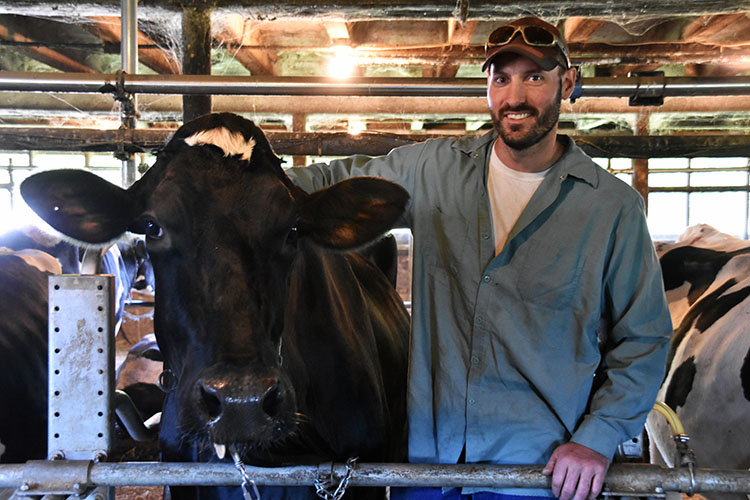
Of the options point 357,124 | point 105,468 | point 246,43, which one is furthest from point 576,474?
point 357,124

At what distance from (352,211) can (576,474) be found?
103cm

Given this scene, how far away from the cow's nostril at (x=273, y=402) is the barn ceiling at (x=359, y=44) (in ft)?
5.11

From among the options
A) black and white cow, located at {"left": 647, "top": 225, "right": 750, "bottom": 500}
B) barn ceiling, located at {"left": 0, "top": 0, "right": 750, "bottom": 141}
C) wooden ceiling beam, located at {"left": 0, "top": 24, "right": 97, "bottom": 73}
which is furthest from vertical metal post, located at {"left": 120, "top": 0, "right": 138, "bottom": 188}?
wooden ceiling beam, located at {"left": 0, "top": 24, "right": 97, "bottom": 73}

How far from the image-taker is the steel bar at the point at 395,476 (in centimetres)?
151

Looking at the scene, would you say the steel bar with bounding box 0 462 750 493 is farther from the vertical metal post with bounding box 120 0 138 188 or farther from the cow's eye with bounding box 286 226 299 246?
the vertical metal post with bounding box 120 0 138 188

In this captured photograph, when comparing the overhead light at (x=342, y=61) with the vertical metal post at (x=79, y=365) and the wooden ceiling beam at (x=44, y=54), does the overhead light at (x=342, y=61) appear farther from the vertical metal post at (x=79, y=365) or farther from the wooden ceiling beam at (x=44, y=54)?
the vertical metal post at (x=79, y=365)

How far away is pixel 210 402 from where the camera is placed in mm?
1507

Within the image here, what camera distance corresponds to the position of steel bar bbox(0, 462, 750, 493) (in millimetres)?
1515

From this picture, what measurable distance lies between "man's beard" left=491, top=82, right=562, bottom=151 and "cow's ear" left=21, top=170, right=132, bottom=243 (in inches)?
47.6

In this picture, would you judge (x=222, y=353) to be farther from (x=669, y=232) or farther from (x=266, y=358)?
(x=669, y=232)

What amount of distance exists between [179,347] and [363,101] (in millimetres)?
7544

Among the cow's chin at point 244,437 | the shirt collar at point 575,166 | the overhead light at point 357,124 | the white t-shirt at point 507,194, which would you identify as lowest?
the cow's chin at point 244,437

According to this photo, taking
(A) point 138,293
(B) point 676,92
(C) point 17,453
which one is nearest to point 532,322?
(B) point 676,92

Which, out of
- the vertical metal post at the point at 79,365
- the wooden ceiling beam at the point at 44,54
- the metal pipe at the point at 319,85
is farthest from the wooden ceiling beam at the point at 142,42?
the vertical metal post at the point at 79,365
